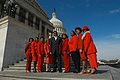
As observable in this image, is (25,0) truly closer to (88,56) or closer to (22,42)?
(22,42)

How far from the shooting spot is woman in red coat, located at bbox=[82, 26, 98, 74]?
6.75 m

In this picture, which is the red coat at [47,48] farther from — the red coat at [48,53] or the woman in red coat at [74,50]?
the woman in red coat at [74,50]

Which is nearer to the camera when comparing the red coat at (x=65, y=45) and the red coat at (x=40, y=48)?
the red coat at (x=65, y=45)

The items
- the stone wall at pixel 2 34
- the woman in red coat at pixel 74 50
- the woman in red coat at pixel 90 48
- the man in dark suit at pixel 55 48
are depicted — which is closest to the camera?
the woman in red coat at pixel 90 48

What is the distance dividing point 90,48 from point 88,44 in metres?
0.17

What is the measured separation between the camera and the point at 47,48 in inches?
369

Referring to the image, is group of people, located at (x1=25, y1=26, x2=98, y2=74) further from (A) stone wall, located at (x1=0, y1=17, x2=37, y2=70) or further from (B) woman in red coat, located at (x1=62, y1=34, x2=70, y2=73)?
(A) stone wall, located at (x1=0, y1=17, x2=37, y2=70)

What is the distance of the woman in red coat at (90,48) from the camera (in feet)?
22.2

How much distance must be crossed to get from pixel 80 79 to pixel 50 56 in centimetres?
459

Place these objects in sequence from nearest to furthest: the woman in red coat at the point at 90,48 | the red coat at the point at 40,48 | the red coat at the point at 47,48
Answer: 1. the woman in red coat at the point at 90,48
2. the red coat at the point at 47,48
3. the red coat at the point at 40,48

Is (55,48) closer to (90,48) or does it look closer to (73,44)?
(73,44)

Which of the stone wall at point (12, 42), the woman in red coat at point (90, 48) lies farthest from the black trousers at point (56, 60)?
the stone wall at point (12, 42)

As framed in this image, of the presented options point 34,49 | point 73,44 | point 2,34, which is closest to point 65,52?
point 73,44

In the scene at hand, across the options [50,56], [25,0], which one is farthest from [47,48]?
[25,0]
